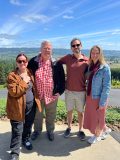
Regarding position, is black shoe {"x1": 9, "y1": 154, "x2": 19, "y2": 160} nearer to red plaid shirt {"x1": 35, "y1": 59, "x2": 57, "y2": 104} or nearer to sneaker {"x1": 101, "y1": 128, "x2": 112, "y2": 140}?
red plaid shirt {"x1": 35, "y1": 59, "x2": 57, "y2": 104}

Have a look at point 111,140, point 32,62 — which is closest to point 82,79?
point 32,62

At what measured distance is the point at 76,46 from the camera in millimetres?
5941

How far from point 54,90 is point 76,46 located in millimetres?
913

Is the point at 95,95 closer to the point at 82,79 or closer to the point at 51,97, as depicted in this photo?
the point at 82,79

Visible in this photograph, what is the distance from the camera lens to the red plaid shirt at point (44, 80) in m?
5.80

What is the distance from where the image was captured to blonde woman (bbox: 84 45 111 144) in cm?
580

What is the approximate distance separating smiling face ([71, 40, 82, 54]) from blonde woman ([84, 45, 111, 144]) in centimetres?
26

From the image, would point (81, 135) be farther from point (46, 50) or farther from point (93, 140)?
point (46, 50)

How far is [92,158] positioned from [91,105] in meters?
1.03

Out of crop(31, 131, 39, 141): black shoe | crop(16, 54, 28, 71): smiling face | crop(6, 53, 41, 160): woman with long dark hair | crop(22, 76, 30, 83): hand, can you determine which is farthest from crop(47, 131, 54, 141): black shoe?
crop(16, 54, 28, 71): smiling face

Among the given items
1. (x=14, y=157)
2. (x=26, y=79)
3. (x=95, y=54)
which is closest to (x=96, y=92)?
(x=95, y=54)

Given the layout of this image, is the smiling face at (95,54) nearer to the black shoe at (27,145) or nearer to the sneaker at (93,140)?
the sneaker at (93,140)

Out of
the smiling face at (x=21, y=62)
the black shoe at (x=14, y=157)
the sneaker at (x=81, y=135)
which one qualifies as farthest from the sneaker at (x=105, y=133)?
the smiling face at (x=21, y=62)

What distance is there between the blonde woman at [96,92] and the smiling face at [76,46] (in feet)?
0.84
